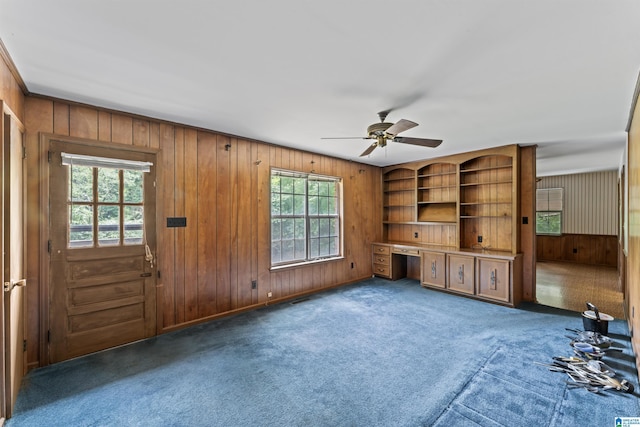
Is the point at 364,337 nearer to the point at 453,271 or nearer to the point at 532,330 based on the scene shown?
the point at 532,330

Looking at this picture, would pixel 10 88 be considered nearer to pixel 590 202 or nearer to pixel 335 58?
pixel 335 58

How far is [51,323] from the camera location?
263 cm

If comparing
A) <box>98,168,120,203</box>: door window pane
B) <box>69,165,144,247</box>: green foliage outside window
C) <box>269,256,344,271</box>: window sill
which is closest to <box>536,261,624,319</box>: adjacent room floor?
<box>269,256,344,271</box>: window sill

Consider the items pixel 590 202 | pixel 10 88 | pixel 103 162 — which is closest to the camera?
pixel 10 88

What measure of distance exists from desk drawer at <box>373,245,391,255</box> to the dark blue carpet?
7.20 ft

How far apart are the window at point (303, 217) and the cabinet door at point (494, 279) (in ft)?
7.95

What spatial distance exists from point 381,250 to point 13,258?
5.26 meters

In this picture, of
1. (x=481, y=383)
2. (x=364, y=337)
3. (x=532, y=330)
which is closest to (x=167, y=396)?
(x=364, y=337)

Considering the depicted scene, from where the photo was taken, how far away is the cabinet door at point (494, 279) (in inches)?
167

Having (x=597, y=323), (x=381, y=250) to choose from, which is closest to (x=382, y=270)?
(x=381, y=250)

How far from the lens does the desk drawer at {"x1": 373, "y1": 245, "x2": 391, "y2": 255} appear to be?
5.84 meters

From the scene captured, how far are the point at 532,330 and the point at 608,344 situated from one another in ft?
2.07

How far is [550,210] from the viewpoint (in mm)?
8117

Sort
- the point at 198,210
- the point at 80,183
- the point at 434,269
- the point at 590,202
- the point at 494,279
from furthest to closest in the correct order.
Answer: the point at 590,202 < the point at 434,269 < the point at 494,279 < the point at 198,210 < the point at 80,183
